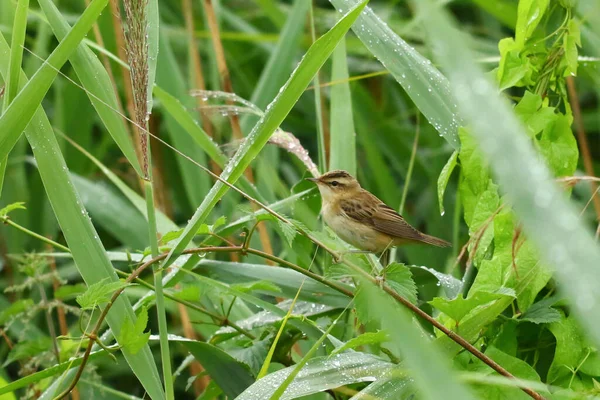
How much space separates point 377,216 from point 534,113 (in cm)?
108

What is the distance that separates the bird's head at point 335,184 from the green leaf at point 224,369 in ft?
2.44

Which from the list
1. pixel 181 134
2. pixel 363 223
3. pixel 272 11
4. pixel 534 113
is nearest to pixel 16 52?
pixel 534 113

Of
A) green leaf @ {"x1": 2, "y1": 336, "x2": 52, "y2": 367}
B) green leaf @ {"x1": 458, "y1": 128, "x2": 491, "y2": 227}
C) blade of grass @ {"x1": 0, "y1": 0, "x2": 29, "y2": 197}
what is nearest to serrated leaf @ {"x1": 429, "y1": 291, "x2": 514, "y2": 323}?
green leaf @ {"x1": 458, "y1": 128, "x2": 491, "y2": 227}

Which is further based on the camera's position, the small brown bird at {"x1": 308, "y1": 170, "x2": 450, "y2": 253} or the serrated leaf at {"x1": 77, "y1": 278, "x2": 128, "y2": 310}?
the small brown bird at {"x1": 308, "y1": 170, "x2": 450, "y2": 253}

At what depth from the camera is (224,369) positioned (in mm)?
2207

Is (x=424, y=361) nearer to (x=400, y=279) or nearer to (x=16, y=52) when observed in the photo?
(x=400, y=279)

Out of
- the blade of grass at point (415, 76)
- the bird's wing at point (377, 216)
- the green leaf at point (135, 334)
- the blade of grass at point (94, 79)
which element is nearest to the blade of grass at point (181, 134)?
the bird's wing at point (377, 216)

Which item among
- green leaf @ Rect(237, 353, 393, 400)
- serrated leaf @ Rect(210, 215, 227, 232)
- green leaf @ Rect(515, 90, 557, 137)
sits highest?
green leaf @ Rect(515, 90, 557, 137)

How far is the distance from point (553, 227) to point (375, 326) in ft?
4.04

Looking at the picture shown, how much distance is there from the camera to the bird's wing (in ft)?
10.1

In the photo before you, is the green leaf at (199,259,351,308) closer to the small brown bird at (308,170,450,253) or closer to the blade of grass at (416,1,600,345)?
the small brown bird at (308,170,450,253)

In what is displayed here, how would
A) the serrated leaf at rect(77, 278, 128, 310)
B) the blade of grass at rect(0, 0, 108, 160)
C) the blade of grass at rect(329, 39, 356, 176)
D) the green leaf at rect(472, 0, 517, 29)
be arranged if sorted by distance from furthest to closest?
the green leaf at rect(472, 0, 517, 29) < the blade of grass at rect(329, 39, 356, 176) < the blade of grass at rect(0, 0, 108, 160) < the serrated leaf at rect(77, 278, 128, 310)

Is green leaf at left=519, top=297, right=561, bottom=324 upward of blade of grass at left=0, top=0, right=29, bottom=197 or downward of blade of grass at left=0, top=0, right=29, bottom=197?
downward

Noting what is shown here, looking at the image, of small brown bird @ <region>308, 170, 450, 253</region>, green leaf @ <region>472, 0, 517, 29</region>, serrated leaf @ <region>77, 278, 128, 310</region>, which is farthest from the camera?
green leaf @ <region>472, 0, 517, 29</region>
